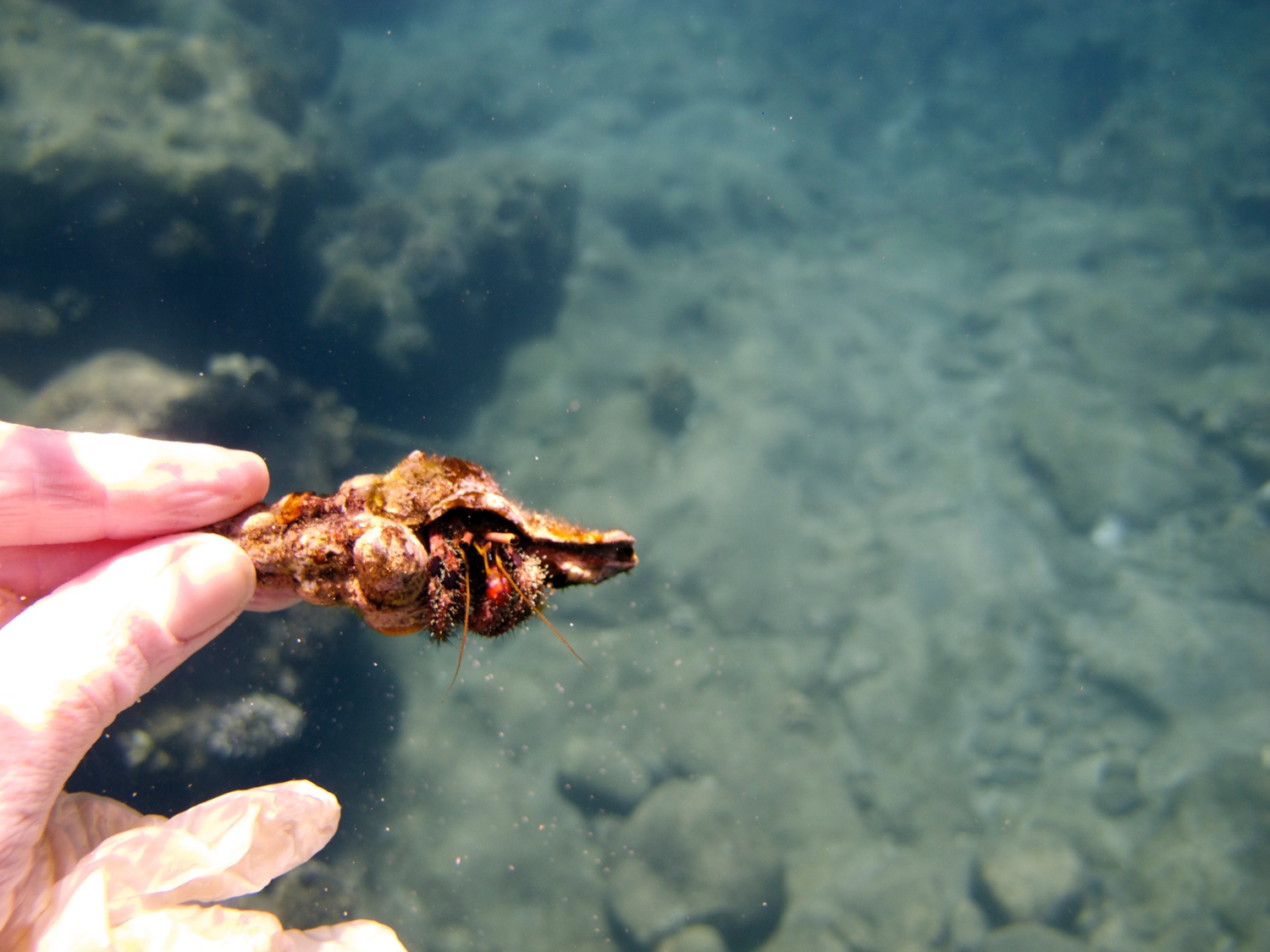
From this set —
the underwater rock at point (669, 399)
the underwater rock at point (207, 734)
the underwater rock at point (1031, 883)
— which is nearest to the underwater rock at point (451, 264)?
the underwater rock at point (669, 399)

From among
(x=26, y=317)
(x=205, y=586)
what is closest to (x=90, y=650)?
(x=205, y=586)

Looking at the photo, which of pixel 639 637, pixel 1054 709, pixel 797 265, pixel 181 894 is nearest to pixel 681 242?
pixel 797 265

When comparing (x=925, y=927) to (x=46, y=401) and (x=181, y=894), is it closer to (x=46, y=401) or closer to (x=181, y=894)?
(x=181, y=894)

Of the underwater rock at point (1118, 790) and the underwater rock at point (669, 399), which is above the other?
the underwater rock at point (669, 399)

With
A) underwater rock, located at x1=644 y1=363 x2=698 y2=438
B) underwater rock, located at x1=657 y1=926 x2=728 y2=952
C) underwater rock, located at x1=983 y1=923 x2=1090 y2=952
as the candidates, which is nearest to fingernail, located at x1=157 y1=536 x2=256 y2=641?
underwater rock, located at x1=657 y1=926 x2=728 y2=952

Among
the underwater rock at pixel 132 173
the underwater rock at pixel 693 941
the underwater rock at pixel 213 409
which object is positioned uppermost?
the underwater rock at pixel 132 173

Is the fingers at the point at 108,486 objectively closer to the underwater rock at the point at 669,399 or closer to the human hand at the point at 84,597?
the human hand at the point at 84,597
